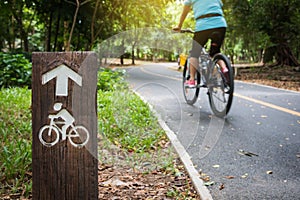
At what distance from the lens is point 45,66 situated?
5.90 feet

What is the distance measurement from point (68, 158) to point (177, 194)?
928mm

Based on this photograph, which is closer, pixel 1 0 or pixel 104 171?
pixel 104 171

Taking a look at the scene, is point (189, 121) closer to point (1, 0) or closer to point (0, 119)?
point (0, 119)

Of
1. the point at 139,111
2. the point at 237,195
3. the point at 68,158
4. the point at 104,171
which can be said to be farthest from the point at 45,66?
the point at 139,111

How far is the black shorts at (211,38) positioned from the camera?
4.72 metres

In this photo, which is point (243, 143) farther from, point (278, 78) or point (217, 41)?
point (278, 78)

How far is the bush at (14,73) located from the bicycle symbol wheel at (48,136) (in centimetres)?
629

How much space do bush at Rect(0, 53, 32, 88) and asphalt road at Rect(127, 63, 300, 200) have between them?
115 inches

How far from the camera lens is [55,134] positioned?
181cm

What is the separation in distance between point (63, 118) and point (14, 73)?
6.72m

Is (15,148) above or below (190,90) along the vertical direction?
below

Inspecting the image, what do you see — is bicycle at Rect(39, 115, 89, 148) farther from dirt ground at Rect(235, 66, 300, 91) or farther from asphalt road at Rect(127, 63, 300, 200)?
dirt ground at Rect(235, 66, 300, 91)

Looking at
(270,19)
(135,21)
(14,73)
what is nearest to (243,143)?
(14,73)

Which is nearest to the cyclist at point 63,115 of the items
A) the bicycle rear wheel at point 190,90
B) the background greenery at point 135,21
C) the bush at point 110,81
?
the background greenery at point 135,21
